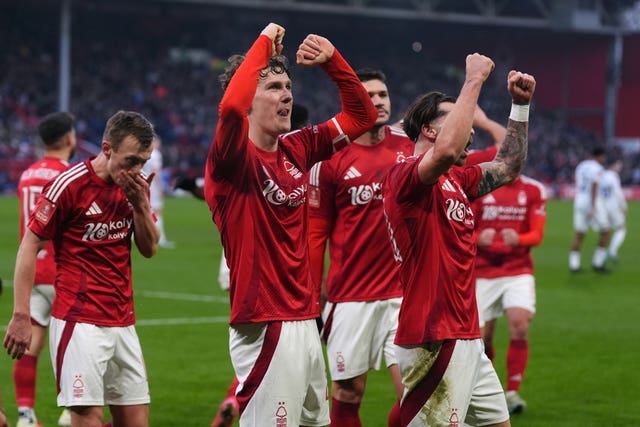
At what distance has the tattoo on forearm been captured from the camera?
565 centimetres

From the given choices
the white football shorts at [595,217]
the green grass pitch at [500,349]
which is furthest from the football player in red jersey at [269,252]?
the white football shorts at [595,217]

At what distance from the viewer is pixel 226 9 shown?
2058 inches

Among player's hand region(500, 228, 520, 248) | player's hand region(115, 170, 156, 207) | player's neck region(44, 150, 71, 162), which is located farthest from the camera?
player's hand region(500, 228, 520, 248)

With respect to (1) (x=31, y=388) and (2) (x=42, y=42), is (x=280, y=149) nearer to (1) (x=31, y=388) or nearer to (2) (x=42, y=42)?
(1) (x=31, y=388)

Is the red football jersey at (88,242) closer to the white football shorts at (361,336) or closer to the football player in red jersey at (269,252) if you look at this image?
the football player in red jersey at (269,252)

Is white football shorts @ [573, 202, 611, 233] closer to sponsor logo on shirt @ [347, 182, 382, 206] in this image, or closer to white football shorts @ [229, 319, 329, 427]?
sponsor logo on shirt @ [347, 182, 382, 206]

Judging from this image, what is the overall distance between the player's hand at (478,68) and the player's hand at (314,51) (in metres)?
0.69

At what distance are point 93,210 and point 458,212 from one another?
2.16m

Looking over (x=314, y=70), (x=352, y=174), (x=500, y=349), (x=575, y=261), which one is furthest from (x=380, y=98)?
(x=314, y=70)

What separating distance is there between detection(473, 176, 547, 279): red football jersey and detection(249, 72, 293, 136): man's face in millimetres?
4904

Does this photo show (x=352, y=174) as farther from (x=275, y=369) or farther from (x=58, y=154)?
(x=58, y=154)

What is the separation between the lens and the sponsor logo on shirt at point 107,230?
631 cm

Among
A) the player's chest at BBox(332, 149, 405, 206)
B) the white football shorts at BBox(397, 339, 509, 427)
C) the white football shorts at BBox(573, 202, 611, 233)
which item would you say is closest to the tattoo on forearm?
the white football shorts at BBox(397, 339, 509, 427)

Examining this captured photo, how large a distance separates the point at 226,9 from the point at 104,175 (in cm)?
4702
